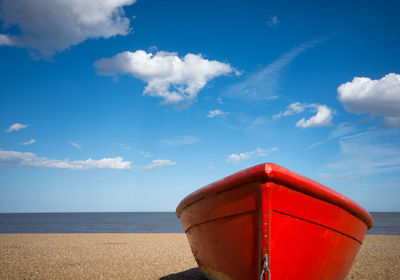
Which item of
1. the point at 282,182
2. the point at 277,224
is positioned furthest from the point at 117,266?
the point at 282,182

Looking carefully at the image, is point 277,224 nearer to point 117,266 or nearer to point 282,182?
point 282,182

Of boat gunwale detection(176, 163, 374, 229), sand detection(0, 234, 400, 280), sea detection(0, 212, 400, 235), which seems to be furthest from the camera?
sea detection(0, 212, 400, 235)

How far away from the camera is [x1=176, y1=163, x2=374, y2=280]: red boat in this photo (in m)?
2.95

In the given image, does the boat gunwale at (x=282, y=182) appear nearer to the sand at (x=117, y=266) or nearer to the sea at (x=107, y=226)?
the sand at (x=117, y=266)

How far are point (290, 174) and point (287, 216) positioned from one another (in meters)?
0.48

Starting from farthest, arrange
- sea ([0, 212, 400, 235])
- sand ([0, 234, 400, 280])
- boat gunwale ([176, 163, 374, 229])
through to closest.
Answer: sea ([0, 212, 400, 235])
sand ([0, 234, 400, 280])
boat gunwale ([176, 163, 374, 229])

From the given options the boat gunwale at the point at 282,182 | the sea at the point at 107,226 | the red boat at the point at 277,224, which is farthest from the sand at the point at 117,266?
the sea at the point at 107,226

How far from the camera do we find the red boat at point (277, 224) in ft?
9.69

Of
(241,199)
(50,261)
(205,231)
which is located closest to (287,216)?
(241,199)

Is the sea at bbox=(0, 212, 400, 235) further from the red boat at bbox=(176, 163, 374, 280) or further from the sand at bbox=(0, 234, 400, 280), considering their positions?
the red boat at bbox=(176, 163, 374, 280)

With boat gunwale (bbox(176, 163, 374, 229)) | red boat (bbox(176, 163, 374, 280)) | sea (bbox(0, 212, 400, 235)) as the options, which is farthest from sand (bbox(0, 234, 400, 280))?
sea (bbox(0, 212, 400, 235))

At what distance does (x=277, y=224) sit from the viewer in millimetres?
2994

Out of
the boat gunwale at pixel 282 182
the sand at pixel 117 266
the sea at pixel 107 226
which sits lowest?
the sea at pixel 107 226

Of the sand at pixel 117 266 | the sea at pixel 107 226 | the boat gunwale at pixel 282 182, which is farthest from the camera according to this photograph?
the sea at pixel 107 226
